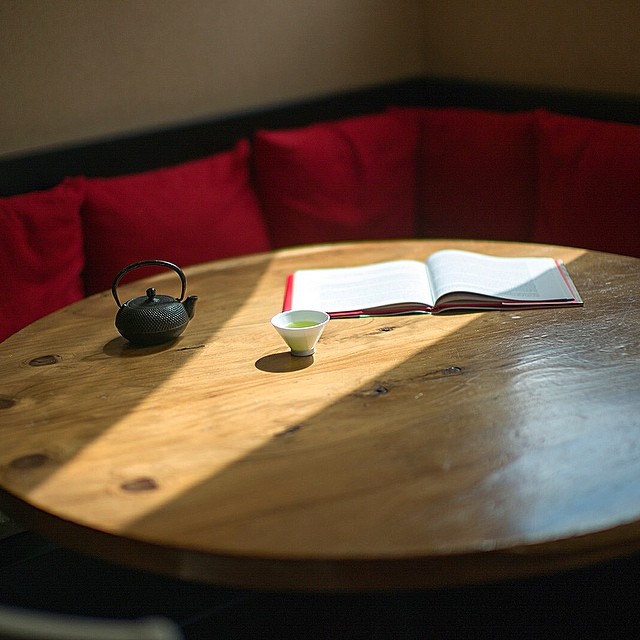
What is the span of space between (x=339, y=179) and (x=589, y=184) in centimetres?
82

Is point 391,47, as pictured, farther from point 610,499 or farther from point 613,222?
point 610,499

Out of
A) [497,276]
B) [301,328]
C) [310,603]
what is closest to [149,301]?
[301,328]

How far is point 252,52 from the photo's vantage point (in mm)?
2986

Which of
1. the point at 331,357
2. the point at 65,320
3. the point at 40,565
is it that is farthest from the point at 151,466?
the point at 40,565

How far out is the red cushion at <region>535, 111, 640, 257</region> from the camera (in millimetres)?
2404

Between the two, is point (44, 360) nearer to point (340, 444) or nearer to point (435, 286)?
point (340, 444)

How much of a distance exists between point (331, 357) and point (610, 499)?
0.60 meters

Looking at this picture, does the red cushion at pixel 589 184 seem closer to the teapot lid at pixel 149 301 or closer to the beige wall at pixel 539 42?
the beige wall at pixel 539 42

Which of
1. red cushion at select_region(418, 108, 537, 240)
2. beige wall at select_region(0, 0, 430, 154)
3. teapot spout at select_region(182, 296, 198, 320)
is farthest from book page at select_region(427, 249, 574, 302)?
beige wall at select_region(0, 0, 430, 154)

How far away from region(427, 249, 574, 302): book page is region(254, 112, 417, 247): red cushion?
95 centimetres

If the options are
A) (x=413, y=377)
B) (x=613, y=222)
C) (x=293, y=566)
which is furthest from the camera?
(x=613, y=222)

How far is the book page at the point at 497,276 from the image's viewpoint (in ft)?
5.60

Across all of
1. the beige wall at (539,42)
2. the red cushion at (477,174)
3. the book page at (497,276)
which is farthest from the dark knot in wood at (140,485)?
the beige wall at (539,42)

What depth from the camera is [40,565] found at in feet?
7.13
